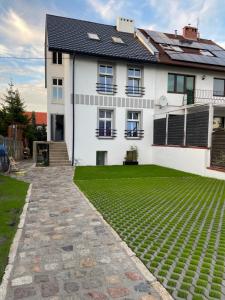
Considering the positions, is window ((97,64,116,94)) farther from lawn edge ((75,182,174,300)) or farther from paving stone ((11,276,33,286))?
paving stone ((11,276,33,286))

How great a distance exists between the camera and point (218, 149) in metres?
10.6

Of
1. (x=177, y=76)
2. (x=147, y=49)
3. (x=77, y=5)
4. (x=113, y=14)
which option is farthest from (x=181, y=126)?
(x=113, y=14)

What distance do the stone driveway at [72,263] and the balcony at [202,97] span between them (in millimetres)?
12915

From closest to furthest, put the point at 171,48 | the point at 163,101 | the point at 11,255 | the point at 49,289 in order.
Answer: the point at 49,289, the point at 11,255, the point at 163,101, the point at 171,48

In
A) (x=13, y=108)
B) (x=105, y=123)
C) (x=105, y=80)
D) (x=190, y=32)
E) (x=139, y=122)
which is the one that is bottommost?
(x=105, y=123)

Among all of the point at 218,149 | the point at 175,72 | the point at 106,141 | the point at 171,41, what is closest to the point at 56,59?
the point at 106,141

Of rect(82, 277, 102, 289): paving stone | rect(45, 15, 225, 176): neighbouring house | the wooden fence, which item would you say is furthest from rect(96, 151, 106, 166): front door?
rect(82, 277, 102, 289): paving stone

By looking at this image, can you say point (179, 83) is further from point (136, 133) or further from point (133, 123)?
point (136, 133)

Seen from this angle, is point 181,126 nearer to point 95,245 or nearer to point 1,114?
point 95,245

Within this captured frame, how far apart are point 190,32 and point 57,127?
13715 millimetres

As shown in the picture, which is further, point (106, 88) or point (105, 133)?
point (105, 133)

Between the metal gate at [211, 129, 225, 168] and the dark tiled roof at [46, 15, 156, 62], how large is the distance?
6.84 m

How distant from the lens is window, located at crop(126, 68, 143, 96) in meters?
15.3

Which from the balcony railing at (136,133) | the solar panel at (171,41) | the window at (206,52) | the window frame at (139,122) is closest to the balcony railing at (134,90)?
the window frame at (139,122)
